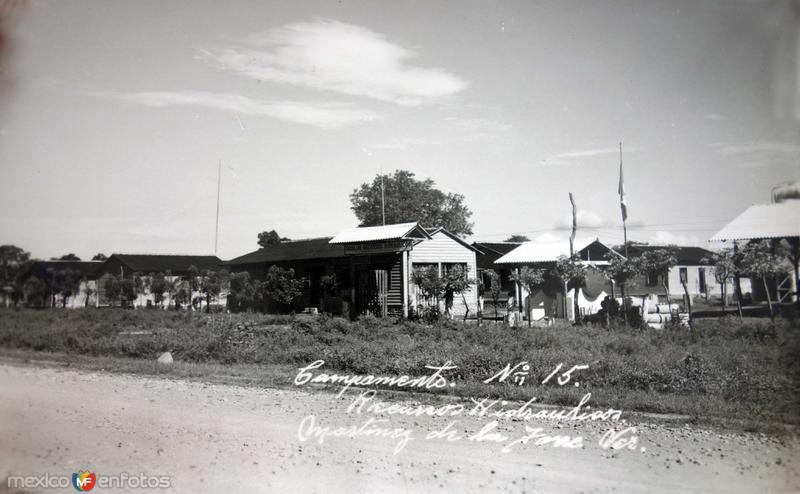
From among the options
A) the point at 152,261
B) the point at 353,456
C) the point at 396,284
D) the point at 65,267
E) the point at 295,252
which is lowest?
the point at 353,456

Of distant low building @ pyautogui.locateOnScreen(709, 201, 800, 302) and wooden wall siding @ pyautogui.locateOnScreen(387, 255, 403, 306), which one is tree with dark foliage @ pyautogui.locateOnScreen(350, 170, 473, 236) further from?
distant low building @ pyautogui.locateOnScreen(709, 201, 800, 302)

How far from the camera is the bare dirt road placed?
5.29 m

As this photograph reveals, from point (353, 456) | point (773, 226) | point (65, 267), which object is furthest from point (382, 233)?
point (353, 456)

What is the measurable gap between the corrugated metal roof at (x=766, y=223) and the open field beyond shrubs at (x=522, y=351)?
1504mm

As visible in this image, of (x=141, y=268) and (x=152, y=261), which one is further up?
(x=152, y=261)

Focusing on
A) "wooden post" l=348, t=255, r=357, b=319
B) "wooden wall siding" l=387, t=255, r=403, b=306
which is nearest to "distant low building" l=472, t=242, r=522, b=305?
"wooden wall siding" l=387, t=255, r=403, b=306

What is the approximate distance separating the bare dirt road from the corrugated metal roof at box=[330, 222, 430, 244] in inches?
644

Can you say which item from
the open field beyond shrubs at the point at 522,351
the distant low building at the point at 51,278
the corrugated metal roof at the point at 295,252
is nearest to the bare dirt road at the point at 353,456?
the distant low building at the point at 51,278

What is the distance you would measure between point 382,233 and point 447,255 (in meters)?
3.86

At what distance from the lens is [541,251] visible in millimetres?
29844

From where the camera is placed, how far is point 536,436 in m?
6.69

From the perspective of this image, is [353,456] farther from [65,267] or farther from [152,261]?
[152,261]

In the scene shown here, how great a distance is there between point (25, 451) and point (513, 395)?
6460 millimetres

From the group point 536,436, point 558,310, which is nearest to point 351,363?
point 536,436
